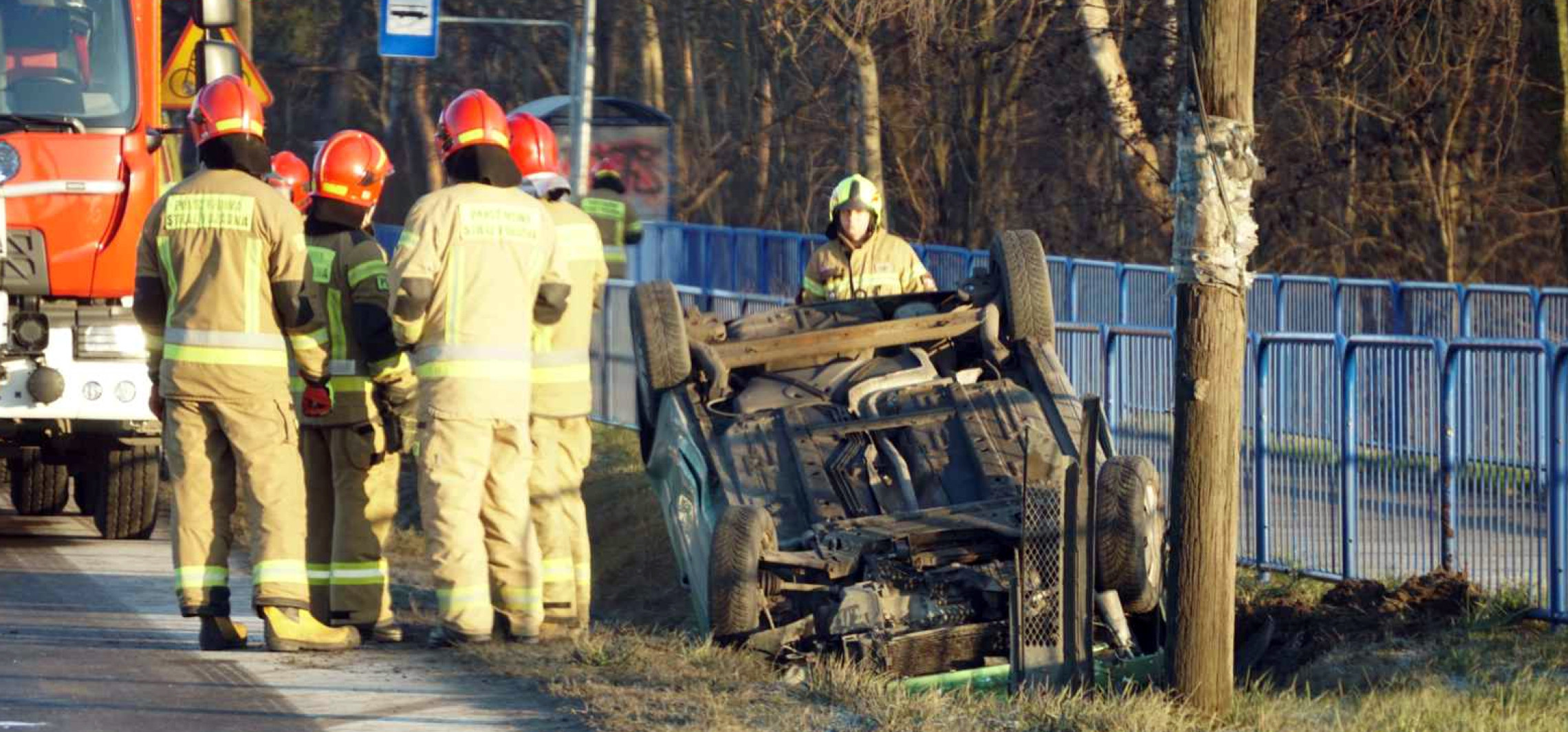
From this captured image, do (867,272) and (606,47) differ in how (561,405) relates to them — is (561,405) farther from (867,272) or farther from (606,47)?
(606,47)

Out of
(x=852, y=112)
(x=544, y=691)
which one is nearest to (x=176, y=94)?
(x=544, y=691)

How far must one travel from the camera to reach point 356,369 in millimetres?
7625

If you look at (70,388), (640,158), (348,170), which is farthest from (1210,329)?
(640,158)

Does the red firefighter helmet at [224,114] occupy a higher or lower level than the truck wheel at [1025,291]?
higher

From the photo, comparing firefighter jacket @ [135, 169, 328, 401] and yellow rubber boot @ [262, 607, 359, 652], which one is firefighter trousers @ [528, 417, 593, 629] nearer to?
yellow rubber boot @ [262, 607, 359, 652]

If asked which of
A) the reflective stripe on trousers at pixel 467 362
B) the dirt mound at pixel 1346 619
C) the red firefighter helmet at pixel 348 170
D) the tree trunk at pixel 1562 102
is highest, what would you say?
the tree trunk at pixel 1562 102

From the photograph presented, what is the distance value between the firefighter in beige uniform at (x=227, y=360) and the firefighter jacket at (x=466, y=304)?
505 millimetres

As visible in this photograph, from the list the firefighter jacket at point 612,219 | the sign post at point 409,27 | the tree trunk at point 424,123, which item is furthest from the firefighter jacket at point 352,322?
the tree trunk at point 424,123

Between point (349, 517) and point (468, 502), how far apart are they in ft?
2.20

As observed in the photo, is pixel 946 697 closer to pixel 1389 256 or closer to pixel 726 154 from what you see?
pixel 1389 256

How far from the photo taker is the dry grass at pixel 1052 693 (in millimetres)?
6043

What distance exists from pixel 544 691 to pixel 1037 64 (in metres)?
19.5

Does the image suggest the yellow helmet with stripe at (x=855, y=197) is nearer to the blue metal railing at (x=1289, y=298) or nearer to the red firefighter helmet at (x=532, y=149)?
the red firefighter helmet at (x=532, y=149)

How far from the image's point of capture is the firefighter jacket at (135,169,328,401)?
7332 mm
